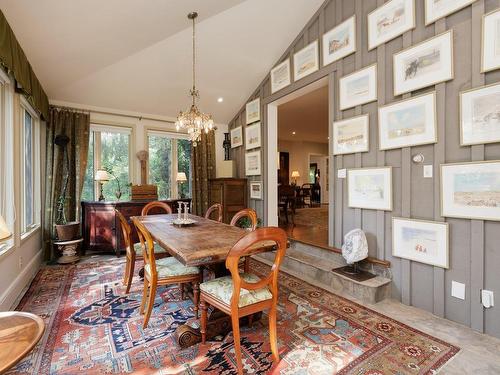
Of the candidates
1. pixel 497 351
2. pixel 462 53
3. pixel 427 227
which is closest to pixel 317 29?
pixel 462 53

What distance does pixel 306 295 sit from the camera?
2.68 m

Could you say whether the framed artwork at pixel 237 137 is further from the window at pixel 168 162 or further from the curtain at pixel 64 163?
the curtain at pixel 64 163

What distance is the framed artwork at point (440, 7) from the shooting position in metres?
2.09

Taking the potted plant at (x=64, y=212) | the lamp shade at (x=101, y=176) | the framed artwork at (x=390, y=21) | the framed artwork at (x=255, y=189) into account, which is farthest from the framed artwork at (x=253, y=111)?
the potted plant at (x=64, y=212)

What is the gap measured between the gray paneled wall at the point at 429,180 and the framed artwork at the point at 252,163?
5.64 feet

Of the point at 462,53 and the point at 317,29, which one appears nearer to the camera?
the point at 462,53

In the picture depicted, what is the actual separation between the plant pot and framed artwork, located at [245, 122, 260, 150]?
316cm

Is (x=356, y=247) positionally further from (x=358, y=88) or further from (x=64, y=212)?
(x=64, y=212)

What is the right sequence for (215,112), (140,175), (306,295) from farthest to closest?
1. (215,112)
2. (140,175)
3. (306,295)

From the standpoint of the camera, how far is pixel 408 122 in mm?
2443

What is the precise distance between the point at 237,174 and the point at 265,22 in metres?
2.81

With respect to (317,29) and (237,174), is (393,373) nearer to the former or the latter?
(317,29)

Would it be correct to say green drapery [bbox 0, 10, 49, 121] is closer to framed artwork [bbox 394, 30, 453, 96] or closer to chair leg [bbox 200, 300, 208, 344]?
chair leg [bbox 200, 300, 208, 344]

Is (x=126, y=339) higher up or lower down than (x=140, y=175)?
lower down
